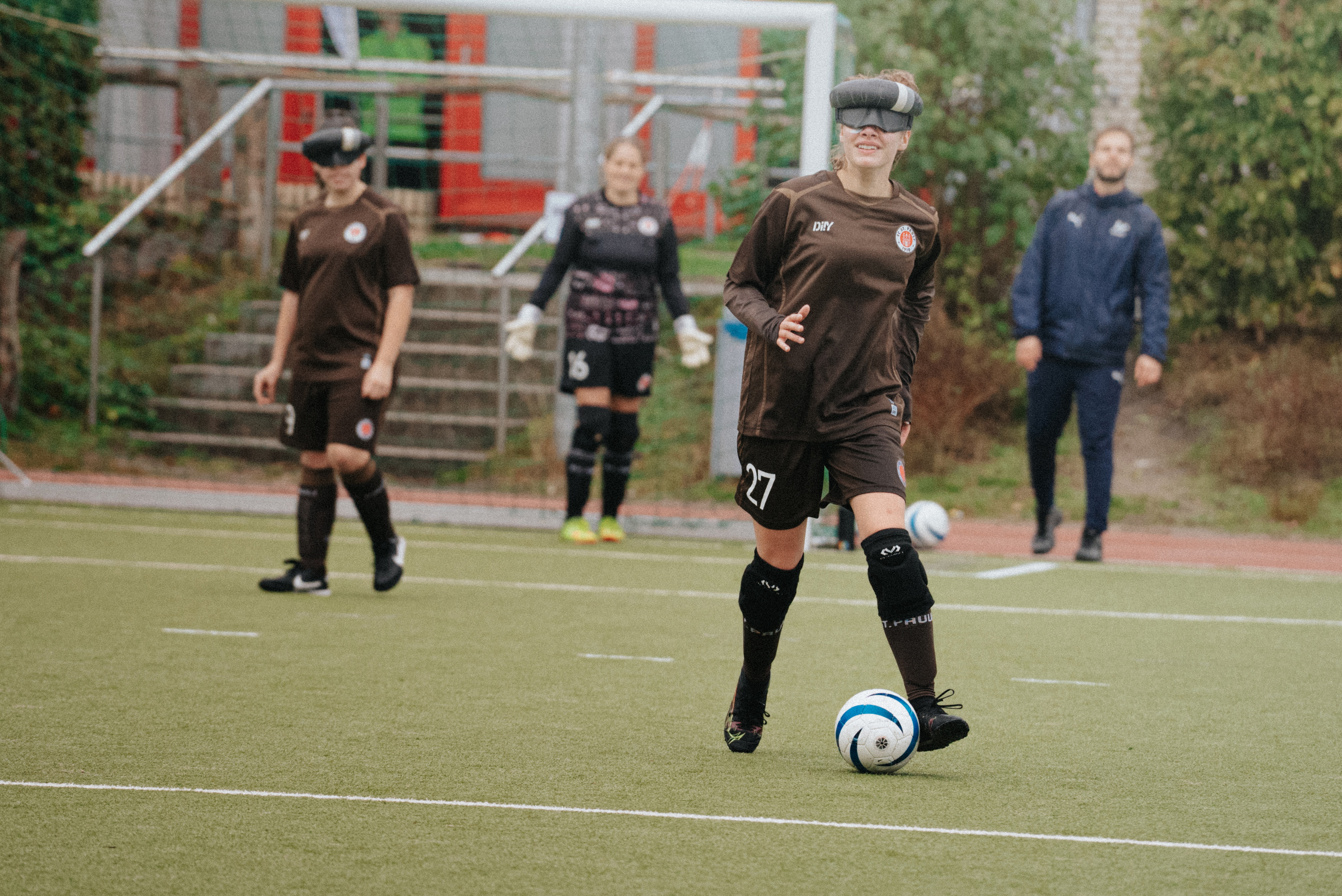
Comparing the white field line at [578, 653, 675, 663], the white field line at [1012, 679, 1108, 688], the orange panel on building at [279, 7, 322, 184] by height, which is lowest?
the white field line at [578, 653, 675, 663]

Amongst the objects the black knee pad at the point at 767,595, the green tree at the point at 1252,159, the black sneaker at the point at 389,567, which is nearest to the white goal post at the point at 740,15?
the black sneaker at the point at 389,567

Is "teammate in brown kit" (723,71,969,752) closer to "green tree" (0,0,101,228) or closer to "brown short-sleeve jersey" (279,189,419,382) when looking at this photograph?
"brown short-sleeve jersey" (279,189,419,382)

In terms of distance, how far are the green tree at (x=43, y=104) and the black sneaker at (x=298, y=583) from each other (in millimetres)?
6953

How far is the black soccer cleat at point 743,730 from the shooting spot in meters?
4.41

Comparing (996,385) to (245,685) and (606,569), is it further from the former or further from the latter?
(245,685)

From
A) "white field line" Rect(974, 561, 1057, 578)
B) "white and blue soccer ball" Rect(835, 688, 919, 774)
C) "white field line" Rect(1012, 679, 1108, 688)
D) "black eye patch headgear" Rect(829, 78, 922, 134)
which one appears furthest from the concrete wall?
"white and blue soccer ball" Rect(835, 688, 919, 774)

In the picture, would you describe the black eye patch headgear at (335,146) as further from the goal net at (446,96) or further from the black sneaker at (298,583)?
the goal net at (446,96)

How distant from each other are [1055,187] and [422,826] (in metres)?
11.6

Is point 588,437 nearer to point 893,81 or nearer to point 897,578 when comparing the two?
point 893,81

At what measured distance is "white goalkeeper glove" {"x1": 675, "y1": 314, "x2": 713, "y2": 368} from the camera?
9.41m

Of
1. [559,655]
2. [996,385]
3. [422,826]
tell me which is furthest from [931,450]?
[422,826]

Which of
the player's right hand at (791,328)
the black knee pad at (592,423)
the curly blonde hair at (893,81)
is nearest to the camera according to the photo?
the player's right hand at (791,328)

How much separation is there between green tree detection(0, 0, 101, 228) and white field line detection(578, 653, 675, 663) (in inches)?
342

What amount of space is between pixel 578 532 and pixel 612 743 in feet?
17.5
